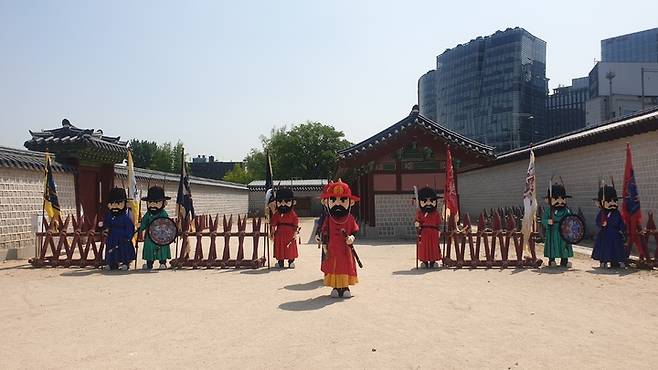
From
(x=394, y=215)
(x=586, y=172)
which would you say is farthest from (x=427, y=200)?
(x=586, y=172)

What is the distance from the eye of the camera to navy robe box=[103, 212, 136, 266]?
35.1 feet

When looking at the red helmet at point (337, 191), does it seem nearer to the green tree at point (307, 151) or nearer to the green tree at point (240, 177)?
the green tree at point (307, 151)

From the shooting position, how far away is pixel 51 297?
301 inches

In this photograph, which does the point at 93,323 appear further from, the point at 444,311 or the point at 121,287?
the point at 444,311

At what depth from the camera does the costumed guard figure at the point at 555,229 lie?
10.3m

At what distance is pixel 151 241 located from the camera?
1068cm

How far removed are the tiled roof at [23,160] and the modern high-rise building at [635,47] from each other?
7079 centimetres

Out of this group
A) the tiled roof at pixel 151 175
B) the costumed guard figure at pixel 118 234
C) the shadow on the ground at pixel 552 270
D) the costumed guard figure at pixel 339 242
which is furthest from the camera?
the tiled roof at pixel 151 175

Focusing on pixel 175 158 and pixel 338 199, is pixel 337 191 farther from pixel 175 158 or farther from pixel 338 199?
pixel 175 158

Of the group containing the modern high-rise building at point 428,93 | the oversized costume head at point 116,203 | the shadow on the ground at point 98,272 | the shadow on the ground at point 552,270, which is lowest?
the shadow on the ground at point 98,272

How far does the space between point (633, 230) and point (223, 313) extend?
8438mm

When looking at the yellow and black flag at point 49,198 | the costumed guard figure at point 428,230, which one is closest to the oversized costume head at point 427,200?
the costumed guard figure at point 428,230

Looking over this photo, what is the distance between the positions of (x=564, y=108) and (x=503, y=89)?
9.46 m

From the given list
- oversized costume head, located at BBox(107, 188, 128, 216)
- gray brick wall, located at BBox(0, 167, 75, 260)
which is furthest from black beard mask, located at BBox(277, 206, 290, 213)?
gray brick wall, located at BBox(0, 167, 75, 260)
